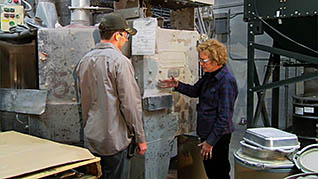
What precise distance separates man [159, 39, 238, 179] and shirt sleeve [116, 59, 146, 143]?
1.85 feet

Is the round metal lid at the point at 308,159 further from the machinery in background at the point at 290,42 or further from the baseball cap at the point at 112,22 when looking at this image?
the baseball cap at the point at 112,22

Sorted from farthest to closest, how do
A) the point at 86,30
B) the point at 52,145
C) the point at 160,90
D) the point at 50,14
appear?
the point at 50,14
the point at 160,90
the point at 86,30
the point at 52,145

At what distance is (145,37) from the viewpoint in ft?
7.20

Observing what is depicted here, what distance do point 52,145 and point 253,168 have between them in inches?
43.3

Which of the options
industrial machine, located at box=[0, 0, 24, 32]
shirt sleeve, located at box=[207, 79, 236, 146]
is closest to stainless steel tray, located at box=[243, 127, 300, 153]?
shirt sleeve, located at box=[207, 79, 236, 146]

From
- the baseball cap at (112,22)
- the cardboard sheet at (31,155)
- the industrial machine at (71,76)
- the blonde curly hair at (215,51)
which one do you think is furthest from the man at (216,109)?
the cardboard sheet at (31,155)

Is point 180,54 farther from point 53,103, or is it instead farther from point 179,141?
point 53,103

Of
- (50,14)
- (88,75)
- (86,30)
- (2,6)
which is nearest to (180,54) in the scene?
(86,30)

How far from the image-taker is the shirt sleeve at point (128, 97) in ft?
5.57

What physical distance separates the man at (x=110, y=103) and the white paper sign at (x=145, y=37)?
1.27ft

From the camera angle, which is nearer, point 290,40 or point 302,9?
point 302,9

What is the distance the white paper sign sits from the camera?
85.7 inches

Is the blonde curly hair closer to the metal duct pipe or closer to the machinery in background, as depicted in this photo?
the machinery in background

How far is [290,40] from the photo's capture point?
280 centimetres
